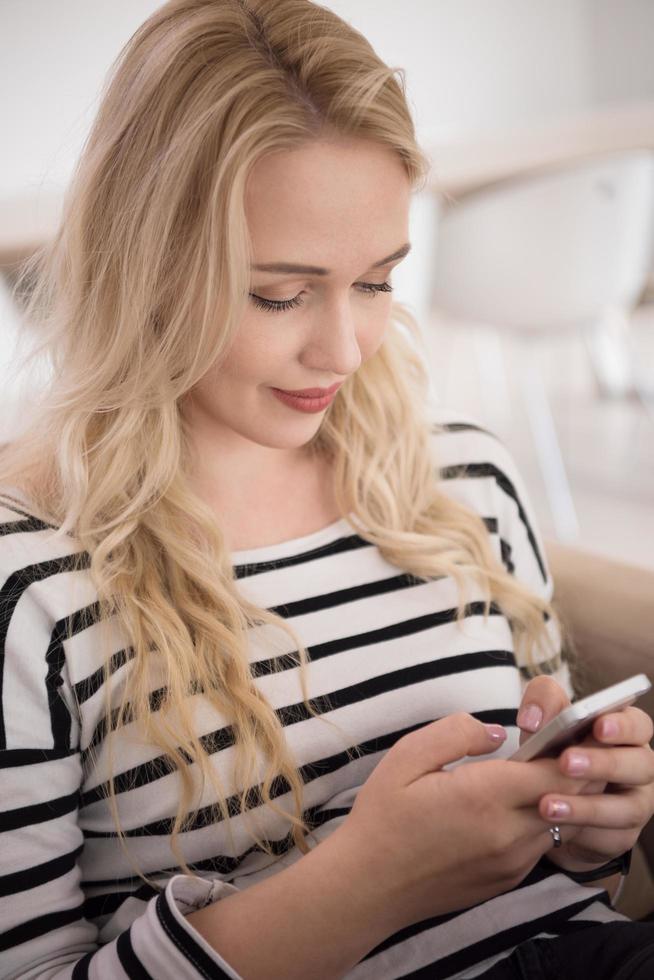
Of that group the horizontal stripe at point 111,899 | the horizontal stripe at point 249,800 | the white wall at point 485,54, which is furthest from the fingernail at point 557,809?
the white wall at point 485,54

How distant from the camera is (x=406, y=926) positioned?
29.4 inches

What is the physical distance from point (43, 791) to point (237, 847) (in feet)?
0.53

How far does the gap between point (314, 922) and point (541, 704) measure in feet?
0.76

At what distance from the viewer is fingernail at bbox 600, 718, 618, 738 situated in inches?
26.5

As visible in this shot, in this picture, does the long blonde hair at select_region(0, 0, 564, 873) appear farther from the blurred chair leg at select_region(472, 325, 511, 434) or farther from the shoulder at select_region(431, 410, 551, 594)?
the blurred chair leg at select_region(472, 325, 511, 434)

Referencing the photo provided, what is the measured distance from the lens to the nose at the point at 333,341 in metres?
0.80

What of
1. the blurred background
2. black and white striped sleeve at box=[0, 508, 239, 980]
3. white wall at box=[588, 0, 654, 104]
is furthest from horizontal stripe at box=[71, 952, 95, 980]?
white wall at box=[588, 0, 654, 104]

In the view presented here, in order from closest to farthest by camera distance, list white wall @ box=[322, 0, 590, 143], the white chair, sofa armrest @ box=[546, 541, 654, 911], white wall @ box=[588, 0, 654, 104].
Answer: sofa armrest @ box=[546, 541, 654, 911] → the white chair → white wall @ box=[322, 0, 590, 143] → white wall @ box=[588, 0, 654, 104]

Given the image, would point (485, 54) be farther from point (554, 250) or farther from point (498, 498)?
point (498, 498)

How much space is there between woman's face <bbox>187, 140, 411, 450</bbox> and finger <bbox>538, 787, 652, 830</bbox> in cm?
37

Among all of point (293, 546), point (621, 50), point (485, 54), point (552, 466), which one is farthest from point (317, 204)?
point (621, 50)

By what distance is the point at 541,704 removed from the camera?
30.3 inches

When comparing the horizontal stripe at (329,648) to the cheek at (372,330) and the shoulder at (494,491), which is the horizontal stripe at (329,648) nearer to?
the shoulder at (494,491)

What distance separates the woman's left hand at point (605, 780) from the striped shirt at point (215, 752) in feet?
0.20
